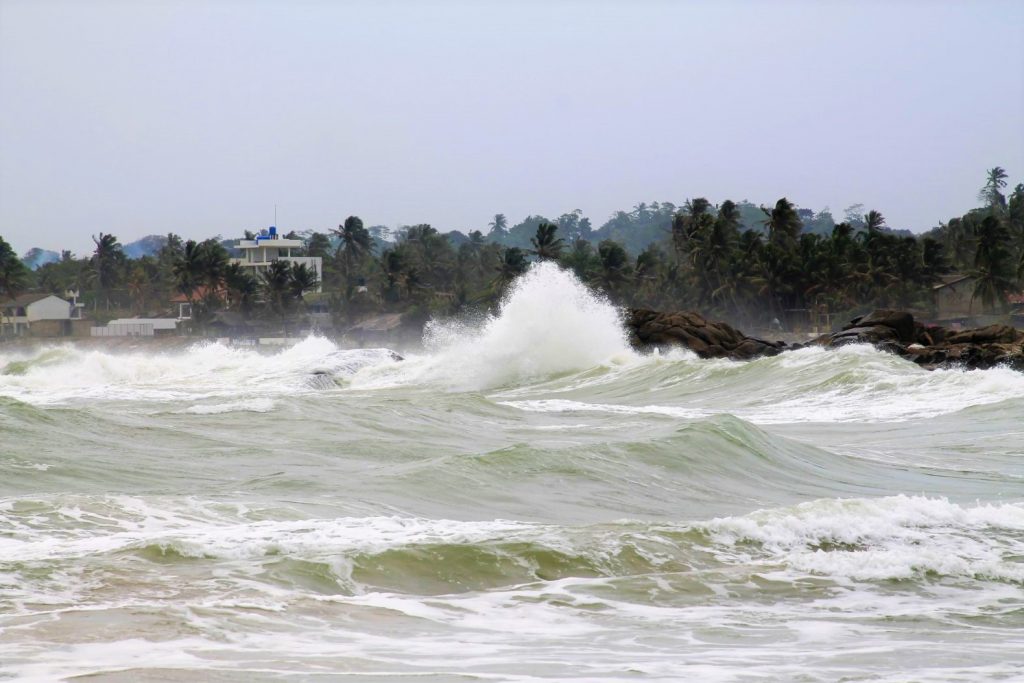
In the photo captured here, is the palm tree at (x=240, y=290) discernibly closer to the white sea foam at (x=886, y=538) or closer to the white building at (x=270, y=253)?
the white building at (x=270, y=253)

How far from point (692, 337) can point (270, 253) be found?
250 feet

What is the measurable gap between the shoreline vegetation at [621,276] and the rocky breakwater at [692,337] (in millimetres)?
26244

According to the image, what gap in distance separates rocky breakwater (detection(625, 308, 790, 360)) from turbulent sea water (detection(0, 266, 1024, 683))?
21.5 meters

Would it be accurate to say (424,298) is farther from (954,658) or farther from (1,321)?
(954,658)

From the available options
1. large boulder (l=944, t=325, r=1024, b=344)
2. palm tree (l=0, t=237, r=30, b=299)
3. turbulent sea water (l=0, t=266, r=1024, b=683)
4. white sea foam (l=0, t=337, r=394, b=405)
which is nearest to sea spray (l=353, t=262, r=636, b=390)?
white sea foam (l=0, t=337, r=394, b=405)

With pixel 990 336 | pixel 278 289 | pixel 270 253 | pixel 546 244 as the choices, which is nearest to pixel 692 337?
pixel 990 336

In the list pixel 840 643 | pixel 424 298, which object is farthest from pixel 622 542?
pixel 424 298

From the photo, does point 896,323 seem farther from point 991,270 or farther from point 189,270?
point 189,270

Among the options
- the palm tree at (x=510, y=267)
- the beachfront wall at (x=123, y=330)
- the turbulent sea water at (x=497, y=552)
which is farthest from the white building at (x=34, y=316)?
the turbulent sea water at (x=497, y=552)

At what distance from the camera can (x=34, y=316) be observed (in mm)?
103812

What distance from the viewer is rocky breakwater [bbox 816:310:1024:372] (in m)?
29.3

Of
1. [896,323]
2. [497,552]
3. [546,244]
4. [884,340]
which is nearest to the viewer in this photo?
[497,552]

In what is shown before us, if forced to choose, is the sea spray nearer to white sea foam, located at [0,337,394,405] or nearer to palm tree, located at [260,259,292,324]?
white sea foam, located at [0,337,394,405]

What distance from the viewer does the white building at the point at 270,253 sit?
107625 millimetres
